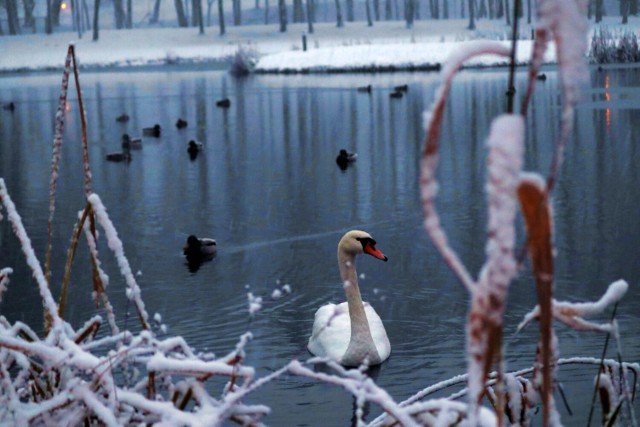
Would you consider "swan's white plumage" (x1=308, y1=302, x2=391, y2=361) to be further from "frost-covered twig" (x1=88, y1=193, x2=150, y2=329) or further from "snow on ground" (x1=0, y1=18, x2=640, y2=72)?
"snow on ground" (x1=0, y1=18, x2=640, y2=72)

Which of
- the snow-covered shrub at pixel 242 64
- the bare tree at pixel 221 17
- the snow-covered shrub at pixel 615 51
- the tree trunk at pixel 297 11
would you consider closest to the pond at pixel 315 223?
the snow-covered shrub at pixel 615 51

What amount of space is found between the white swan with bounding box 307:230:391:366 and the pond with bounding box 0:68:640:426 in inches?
6.2

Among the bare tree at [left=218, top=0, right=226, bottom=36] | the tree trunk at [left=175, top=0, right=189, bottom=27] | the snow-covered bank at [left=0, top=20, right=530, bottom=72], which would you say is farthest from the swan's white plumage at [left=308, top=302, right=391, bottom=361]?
the tree trunk at [left=175, top=0, right=189, bottom=27]

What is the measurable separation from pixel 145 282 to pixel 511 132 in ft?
29.0

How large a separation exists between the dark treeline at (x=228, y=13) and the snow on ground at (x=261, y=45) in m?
1.45

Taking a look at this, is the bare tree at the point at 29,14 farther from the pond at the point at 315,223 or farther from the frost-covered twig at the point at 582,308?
the frost-covered twig at the point at 582,308

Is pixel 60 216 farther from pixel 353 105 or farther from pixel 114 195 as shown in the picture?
pixel 353 105

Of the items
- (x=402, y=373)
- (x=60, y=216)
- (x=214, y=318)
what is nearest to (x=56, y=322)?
(x=402, y=373)

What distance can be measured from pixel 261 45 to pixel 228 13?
61253mm

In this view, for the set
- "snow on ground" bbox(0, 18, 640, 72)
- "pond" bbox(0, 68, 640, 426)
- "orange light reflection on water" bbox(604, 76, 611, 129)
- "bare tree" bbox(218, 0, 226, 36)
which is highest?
"bare tree" bbox(218, 0, 226, 36)

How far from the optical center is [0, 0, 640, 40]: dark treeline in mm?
78125

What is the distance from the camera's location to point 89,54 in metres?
66.8

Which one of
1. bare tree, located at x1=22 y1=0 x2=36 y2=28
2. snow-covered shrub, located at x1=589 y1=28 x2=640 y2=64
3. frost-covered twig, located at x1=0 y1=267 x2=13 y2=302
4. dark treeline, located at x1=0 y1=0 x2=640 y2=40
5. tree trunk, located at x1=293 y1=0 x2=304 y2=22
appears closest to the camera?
frost-covered twig, located at x1=0 y1=267 x2=13 y2=302

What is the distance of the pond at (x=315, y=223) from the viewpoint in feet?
22.9
